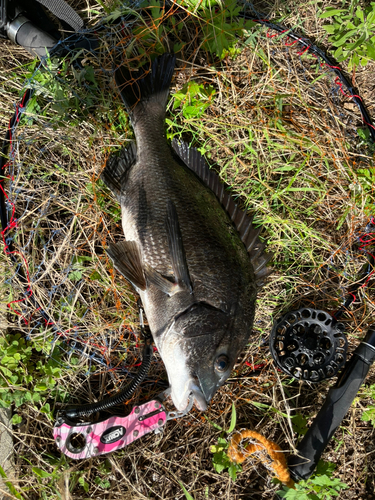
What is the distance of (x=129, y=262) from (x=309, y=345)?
65.5 inches

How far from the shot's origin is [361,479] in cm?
334

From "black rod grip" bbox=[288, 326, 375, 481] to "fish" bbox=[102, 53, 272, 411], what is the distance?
977 mm

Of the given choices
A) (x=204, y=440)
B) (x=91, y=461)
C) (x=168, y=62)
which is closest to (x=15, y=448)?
(x=91, y=461)

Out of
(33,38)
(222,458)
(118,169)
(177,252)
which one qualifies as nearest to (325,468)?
(222,458)

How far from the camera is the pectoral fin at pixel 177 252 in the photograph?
96.4 inches

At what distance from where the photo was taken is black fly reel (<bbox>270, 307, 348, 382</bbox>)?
3020 mm

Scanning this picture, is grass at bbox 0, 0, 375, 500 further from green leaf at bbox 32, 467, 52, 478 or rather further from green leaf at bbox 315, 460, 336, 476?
green leaf at bbox 315, 460, 336, 476

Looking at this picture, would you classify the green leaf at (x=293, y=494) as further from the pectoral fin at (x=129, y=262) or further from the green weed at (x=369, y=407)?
the pectoral fin at (x=129, y=262)

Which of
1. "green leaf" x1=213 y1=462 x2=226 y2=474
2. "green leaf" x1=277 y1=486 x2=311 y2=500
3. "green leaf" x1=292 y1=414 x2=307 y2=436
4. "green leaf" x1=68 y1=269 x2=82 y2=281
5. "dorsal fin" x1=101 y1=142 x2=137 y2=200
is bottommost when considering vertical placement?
"green leaf" x1=277 y1=486 x2=311 y2=500

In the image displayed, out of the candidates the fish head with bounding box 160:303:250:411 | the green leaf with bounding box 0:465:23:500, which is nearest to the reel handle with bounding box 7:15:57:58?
the fish head with bounding box 160:303:250:411

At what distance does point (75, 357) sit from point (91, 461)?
0.86m

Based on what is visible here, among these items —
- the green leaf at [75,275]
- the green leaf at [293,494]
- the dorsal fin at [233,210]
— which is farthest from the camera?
the green leaf at [75,275]

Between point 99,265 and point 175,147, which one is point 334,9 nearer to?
point 175,147

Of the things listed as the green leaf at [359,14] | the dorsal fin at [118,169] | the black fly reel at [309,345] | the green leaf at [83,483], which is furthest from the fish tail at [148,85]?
the green leaf at [83,483]
